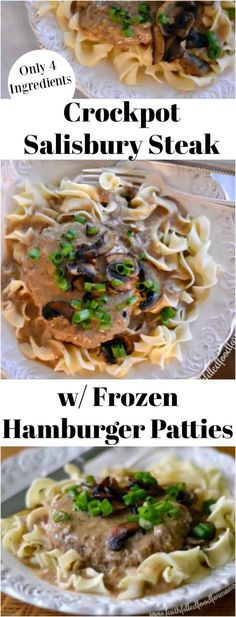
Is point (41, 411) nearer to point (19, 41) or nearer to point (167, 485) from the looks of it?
point (167, 485)

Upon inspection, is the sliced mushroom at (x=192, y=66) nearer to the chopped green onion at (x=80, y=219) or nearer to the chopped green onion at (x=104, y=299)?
the chopped green onion at (x=80, y=219)

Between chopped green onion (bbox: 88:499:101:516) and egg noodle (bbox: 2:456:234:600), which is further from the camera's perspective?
chopped green onion (bbox: 88:499:101:516)

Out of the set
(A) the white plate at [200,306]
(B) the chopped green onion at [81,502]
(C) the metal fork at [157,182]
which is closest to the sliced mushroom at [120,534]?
(B) the chopped green onion at [81,502]

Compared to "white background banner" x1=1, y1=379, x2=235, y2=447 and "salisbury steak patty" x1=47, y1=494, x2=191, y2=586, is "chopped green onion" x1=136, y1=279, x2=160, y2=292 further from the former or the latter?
"salisbury steak patty" x1=47, y1=494, x2=191, y2=586

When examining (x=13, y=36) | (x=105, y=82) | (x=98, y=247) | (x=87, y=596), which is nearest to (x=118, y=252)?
(x=98, y=247)

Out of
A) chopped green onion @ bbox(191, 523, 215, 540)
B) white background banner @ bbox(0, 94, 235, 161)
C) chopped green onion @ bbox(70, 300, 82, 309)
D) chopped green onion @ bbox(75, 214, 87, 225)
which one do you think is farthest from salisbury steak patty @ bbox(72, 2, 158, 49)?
chopped green onion @ bbox(191, 523, 215, 540)
